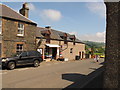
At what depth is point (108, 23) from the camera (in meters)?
4.81

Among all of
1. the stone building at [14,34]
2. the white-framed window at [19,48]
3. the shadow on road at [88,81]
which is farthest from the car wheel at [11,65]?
the shadow on road at [88,81]

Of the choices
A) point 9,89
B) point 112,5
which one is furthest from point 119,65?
point 9,89

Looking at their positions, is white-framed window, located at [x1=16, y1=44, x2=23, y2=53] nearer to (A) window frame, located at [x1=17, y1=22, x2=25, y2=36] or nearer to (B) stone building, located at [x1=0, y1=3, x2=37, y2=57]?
(B) stone building, located at [x1=0, y1=3, x2=37, y2=57]

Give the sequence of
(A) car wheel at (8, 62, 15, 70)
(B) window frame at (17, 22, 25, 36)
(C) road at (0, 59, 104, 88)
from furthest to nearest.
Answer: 1. (B) window frame at (17, 22, 25, 36)
2. (A) car wheel at (8, 62, 15, 70)
3. (C) road at (0, 59, 104, 88)

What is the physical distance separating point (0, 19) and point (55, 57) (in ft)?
41.5

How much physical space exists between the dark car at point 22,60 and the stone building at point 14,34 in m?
2.45

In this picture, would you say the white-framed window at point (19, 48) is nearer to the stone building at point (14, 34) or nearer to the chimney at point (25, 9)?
the stone building at point (14, 34)

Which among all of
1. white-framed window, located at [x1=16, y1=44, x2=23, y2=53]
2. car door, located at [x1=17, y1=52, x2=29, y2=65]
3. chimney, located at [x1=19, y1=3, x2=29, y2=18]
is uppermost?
chimney, located at [x1=19, y1=3, x2=29, y2=18]

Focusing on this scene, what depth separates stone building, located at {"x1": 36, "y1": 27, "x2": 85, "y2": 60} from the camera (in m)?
21.5

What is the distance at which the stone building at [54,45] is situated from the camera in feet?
70.4

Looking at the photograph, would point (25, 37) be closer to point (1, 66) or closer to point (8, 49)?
point (8, 49)

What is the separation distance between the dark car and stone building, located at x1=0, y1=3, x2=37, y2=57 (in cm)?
245

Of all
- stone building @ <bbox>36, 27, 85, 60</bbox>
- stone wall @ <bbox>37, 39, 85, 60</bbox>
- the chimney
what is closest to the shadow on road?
stone building @ <bbox>36, 27, 85, 60</bbox>

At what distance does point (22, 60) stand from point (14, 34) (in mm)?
4754
